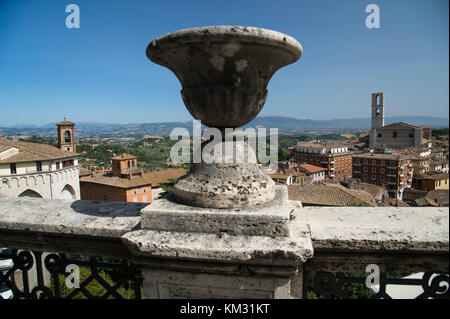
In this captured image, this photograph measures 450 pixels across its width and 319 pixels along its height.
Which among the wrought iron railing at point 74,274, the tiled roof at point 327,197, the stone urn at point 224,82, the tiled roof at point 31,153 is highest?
the stone urn at point 224,82

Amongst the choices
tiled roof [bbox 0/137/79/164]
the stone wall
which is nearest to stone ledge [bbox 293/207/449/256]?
the stone wall

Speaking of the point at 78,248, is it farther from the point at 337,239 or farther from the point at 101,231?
the point at 337,239

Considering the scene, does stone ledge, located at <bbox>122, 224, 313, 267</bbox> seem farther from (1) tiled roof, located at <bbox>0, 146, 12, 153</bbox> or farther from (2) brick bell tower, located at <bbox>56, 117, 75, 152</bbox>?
(2) brick bell tower, located at <bbox>56, 117, 75, 152</bbox>

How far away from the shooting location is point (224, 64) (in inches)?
70.4

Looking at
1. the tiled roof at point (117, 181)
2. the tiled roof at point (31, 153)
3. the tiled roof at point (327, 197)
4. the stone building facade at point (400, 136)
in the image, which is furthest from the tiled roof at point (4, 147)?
the stone building facade at point (400, 136)

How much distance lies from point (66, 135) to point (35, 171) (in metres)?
15.1

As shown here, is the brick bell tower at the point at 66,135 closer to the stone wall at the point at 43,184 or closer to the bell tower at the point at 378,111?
the stone wall at the point at 43,184

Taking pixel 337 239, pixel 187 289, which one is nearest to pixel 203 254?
pixel 187 289

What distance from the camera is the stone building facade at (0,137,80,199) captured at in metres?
24.7

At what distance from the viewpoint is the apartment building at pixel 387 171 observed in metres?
48.6

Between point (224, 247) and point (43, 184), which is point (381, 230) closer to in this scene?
point (224, 247)

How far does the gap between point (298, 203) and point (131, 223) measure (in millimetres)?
1363

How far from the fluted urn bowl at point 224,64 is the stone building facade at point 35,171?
27.9 metres
